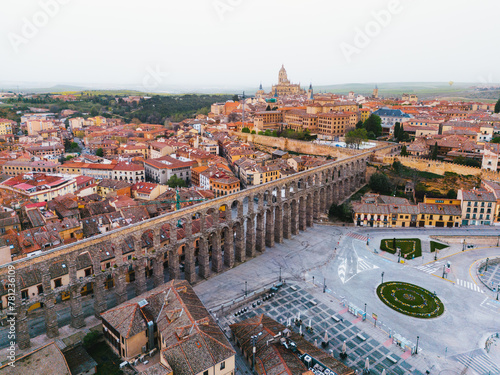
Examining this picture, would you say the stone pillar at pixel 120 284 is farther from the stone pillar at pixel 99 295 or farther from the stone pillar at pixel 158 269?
the stone pillar at pixel 158 269

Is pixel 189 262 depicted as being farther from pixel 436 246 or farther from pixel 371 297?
pixel 436 246

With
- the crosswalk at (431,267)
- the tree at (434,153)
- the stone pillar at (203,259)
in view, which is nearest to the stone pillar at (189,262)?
the stone pillar at (203,259)

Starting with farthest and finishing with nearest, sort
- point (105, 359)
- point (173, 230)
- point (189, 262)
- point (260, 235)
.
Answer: point (260, 235) < point (189, 262) < point (173, 230) < point (105, 359)

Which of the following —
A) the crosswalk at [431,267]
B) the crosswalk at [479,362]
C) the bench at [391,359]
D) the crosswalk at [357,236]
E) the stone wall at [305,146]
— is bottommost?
the crosswalk at [479,362]

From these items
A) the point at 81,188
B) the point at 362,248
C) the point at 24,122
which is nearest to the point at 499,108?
the point at 362,248

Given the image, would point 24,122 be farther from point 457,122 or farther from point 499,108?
point 499,108

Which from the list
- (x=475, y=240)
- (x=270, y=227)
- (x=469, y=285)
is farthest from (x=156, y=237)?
(x=475, y=240)
